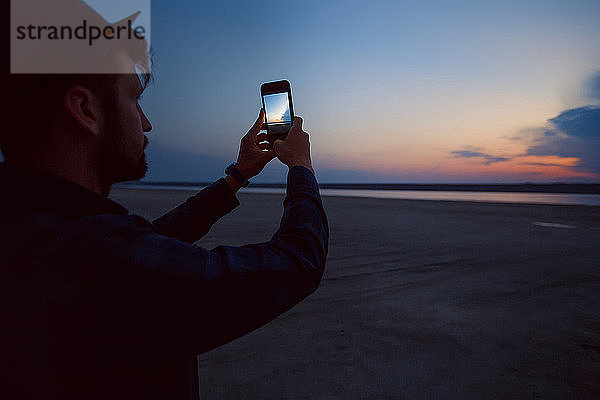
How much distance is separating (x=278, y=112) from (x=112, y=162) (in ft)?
2.88

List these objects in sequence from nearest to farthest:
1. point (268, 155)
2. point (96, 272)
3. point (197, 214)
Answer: point (96, 272), point (197, 214), point (268, 155)

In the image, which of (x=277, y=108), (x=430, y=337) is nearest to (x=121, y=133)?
(x=277, y=108)

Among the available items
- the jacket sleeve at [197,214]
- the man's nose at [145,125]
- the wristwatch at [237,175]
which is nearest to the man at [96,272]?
the man's nose at [145,125]

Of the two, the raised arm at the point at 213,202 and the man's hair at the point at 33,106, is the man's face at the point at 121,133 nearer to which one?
the man's hair at the point at 33,106

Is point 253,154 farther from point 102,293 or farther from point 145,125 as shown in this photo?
point 102,293

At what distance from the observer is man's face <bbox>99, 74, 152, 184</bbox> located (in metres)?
0.82

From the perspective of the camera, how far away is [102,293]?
2.01 ft

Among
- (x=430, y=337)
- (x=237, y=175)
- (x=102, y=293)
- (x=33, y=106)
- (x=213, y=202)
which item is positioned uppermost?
(x=33, y=106)

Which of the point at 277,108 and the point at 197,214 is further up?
the point at 277,108

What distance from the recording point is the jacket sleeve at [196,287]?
2.06 ft

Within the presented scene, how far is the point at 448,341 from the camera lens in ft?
8.16

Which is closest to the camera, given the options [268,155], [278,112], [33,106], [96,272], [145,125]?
[96,272]
